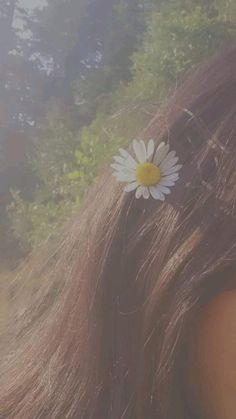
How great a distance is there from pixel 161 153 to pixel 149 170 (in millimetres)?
32

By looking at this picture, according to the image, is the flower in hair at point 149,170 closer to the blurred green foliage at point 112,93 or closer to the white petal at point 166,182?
the white petal at point 166,182

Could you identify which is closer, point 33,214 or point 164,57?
point 164,57

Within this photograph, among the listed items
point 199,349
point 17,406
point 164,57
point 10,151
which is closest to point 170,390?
point 199,349

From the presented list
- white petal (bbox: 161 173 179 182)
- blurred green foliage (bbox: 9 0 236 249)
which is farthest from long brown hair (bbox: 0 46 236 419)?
blurred green foliage (bbox: 9 0 236 249)

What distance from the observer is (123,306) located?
2.01 ft

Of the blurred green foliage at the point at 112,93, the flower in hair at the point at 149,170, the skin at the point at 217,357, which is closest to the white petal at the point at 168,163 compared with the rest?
the flower in hair at the point at 149,170

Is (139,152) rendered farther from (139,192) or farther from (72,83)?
(72,83)

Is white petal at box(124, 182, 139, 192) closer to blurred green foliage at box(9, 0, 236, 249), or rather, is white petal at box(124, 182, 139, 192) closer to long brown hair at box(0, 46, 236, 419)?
long brown hair at box(0, 46, 236, 419)

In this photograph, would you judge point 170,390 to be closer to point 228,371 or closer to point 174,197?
point 228,371

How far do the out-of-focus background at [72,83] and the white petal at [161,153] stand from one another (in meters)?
0.14

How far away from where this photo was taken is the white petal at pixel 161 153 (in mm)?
597

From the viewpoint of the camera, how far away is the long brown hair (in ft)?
1.91

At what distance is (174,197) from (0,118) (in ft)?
15.9

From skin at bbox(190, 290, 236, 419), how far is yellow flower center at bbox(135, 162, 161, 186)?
14 cm
